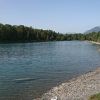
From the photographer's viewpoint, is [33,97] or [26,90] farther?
[26,90]

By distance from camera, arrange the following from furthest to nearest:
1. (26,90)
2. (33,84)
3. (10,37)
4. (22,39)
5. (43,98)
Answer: (22,39)
(10,37)
(33,84)
(26,90)
(43,98)

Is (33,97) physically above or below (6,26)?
below

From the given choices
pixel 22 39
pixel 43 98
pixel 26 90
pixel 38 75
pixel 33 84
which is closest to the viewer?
pixel 43 98

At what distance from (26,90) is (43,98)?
4741 millimetres

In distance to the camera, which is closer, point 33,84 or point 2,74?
point 33,84

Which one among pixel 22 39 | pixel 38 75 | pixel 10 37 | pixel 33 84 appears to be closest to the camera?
pixel 33 84

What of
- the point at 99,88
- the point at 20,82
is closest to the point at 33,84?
the point at 20,82

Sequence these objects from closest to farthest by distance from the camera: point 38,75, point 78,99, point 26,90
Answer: point 78,99
point 26,90
point 38,75

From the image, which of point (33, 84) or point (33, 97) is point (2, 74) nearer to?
point (33, 84)

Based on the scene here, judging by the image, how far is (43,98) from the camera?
2666cm

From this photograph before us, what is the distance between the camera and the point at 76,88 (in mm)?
29984

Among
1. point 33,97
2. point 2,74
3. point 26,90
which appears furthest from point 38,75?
point 33,97

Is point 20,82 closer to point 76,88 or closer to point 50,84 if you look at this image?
point 50,84

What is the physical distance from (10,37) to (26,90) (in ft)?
500
